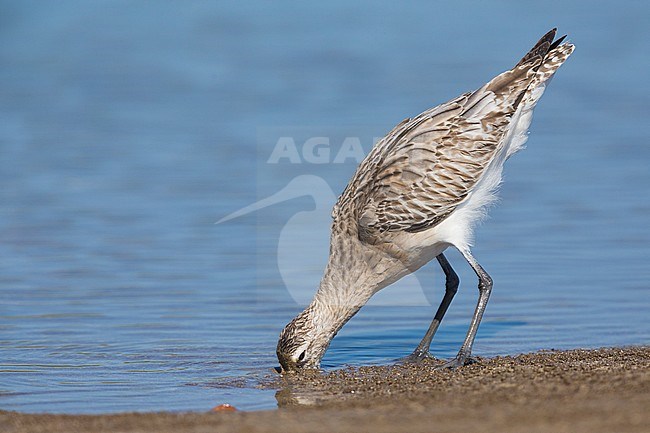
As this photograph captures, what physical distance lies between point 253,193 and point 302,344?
19.4 feet

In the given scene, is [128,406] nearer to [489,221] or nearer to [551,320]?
[551,320]

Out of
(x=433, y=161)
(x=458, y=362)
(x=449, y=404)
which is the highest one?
(x=433, y=161)

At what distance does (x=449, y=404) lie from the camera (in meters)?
6.69

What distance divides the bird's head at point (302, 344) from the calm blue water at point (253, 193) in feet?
0.81

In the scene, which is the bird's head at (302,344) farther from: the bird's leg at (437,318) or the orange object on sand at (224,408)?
the orange object on sand at (224,408)

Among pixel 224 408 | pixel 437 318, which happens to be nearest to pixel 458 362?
pixel 437 318

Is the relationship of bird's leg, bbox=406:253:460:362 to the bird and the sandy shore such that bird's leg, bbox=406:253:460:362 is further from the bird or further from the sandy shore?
the sandy shore

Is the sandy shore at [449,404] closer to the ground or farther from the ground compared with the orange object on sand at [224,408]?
farther from the ground

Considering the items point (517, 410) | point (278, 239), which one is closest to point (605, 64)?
point (278, 239)

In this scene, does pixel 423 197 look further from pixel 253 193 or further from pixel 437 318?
pixel 253 193

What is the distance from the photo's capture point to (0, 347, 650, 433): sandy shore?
6020 millimetres

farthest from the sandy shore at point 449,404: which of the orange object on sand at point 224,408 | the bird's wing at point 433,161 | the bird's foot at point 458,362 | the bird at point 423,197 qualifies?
the bird's wing at point 433,161

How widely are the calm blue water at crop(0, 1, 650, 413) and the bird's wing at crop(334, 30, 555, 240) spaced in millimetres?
1223

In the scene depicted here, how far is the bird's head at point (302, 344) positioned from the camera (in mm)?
9078
